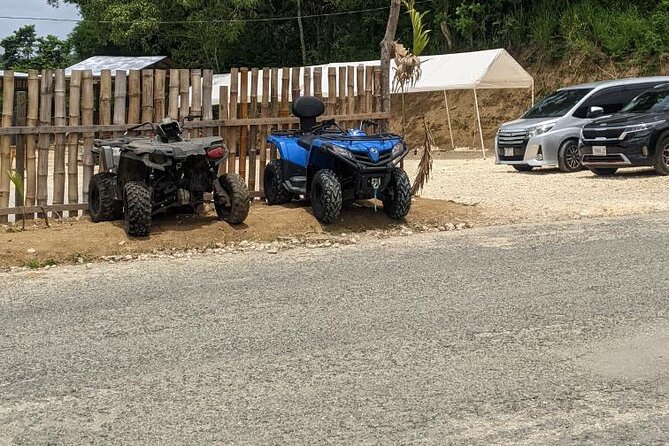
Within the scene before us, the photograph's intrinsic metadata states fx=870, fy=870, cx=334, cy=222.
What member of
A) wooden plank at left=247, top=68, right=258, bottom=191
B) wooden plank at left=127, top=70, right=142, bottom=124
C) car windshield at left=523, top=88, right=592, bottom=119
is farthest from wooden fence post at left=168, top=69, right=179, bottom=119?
car windshield at left=523, top=88, right=592, bottom=119

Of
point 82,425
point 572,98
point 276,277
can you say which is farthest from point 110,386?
point 572,98

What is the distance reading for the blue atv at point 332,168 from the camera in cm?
1009

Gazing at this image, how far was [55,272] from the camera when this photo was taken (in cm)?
841

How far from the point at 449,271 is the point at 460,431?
3.77m

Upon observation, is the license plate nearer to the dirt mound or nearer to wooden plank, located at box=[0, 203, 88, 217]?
the dirt mound

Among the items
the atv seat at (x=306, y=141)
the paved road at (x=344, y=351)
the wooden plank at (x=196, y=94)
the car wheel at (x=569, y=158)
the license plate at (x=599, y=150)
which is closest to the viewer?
the paved road at (x=344, y=351)

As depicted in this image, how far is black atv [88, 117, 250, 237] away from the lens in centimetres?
938

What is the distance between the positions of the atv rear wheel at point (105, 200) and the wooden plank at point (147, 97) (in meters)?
1.22

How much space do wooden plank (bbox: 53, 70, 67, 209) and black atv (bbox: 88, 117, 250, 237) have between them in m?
0.57

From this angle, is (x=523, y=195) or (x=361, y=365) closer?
(x=361, y=365)

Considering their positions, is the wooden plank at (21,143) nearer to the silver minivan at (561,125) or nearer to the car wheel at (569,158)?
the silver minivan at (561,125)

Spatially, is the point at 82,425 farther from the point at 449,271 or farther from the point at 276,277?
the point at 449,271

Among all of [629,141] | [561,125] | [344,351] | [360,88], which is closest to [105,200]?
[360,88]

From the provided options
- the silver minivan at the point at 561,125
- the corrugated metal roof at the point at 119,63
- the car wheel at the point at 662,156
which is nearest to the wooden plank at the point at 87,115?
the car wheel at the point at 662,156
